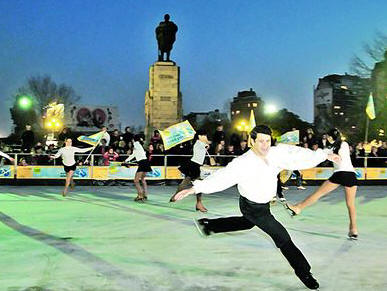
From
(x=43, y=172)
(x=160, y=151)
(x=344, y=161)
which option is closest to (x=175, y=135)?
(x=160, y=151)

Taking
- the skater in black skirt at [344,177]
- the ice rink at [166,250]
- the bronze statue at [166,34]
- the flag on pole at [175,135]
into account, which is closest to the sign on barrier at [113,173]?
the flag on pole at [175,135]

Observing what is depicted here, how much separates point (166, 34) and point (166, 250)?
17.3 m

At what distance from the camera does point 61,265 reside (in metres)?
5.79

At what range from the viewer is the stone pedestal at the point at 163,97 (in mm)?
22719

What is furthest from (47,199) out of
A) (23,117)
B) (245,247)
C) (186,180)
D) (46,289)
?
(23,117)

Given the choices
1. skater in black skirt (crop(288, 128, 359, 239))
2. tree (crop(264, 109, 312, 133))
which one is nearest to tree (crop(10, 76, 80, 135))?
tree (crop(264, 109, 312, 133))

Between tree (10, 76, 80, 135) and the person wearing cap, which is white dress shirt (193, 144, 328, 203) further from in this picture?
tree (10, 76, 80, 135)

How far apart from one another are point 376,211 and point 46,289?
27.2ft

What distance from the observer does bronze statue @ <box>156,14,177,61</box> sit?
898 inches

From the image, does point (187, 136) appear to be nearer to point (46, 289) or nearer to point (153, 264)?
point (153, 264)

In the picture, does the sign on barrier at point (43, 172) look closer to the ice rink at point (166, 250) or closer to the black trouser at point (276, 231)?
the ice rink at point (166, 250)

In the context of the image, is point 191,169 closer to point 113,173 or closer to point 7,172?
point 113,173

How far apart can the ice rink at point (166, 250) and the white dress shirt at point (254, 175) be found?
3.14 feet

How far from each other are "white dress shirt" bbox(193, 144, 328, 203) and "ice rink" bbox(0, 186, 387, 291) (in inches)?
37.7
